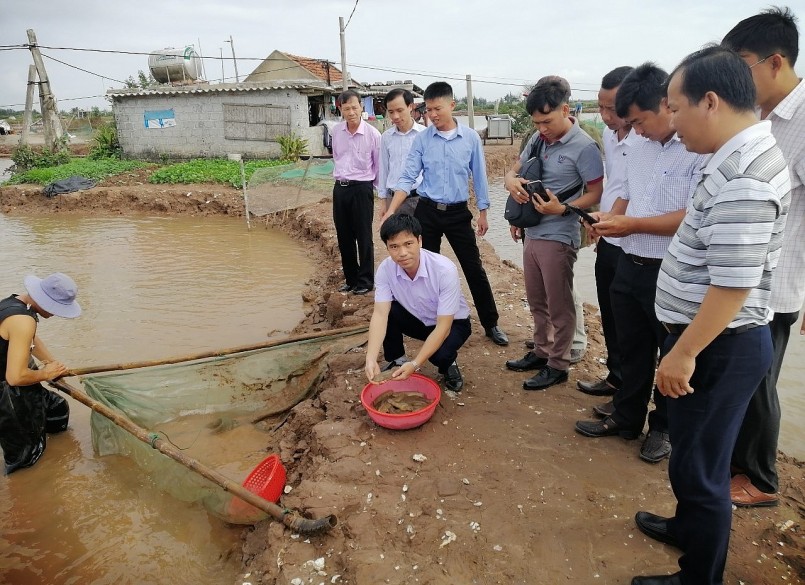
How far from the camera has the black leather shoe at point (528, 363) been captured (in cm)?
373

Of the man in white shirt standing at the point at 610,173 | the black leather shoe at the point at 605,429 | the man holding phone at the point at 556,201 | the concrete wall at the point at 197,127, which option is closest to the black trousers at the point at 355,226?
the man holding phone at the point at 556,201

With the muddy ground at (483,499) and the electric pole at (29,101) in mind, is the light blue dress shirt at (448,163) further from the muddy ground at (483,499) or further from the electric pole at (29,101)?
the electric pole at (29,101)

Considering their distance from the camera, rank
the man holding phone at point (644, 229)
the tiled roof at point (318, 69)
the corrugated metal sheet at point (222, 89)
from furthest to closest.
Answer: the tiled roof at point (318, 69) < the corrugated metal sheet at point (222, 89) < the man holding phone at point (644, 229)

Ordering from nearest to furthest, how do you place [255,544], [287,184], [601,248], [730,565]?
1. [730,565]
2. [255,544]
3. [601,248]
4. [287,184]

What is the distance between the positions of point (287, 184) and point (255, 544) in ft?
29.8

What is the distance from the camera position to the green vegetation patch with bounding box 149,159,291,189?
45.3ft

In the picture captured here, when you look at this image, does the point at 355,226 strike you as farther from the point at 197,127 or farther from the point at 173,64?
the point at 173,64

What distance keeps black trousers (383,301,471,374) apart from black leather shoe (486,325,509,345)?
0.70 metres

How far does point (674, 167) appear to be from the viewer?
7.68 feet

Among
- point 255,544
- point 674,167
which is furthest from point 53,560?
point 674,167

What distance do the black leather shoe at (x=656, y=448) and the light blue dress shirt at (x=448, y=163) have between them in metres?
2.07

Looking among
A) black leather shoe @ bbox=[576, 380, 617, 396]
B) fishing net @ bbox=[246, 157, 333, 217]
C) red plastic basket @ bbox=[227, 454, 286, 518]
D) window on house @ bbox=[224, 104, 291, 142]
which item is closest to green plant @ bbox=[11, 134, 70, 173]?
window on house @ bbox=[224, 104, 291, 142]

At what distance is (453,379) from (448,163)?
1.65 metres

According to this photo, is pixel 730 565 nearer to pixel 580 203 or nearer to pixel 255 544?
pixel 580 203
